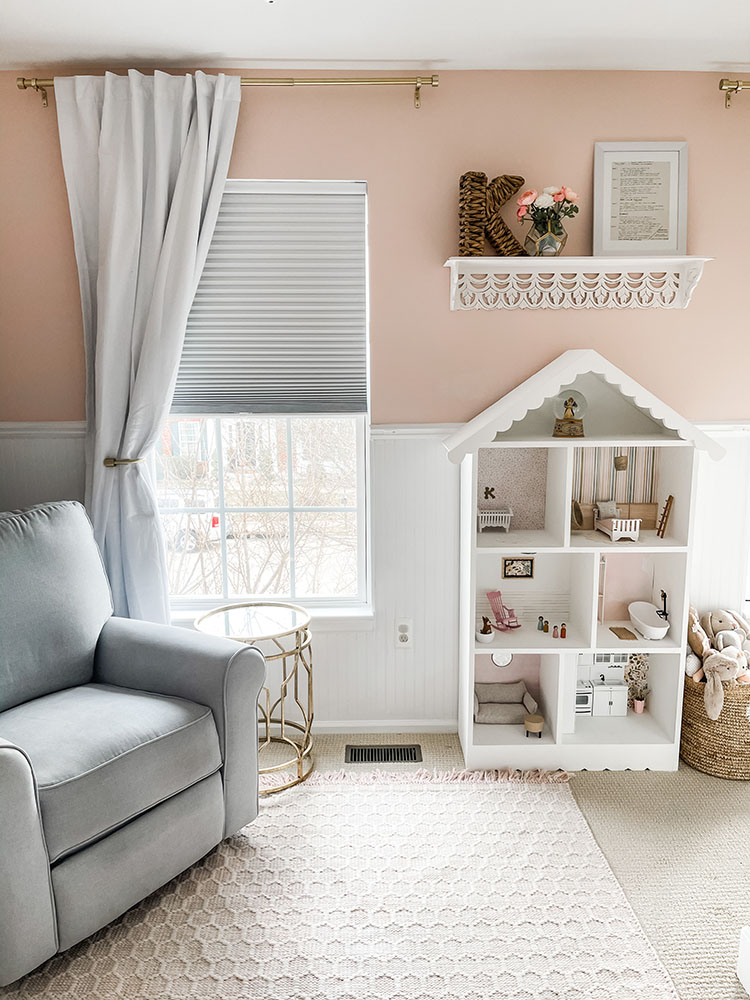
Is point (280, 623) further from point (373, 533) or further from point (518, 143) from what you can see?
point (518, 143)

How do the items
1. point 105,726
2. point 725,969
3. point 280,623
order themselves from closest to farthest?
point 725,969
point 105,726
point 280,623

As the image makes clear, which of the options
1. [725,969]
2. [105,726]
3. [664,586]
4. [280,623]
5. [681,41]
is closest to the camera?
[725,969]

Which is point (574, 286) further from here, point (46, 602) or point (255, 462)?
point (46, 602)

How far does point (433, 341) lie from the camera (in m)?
2.71

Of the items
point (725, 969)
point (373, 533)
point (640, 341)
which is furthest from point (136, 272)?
point (725, 969)

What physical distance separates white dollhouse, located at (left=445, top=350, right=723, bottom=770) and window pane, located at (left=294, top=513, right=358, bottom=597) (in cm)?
46

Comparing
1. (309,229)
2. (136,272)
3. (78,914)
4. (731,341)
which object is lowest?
(78,914)

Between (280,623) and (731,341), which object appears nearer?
(280,623)

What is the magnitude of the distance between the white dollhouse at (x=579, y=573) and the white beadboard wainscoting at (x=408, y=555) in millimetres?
120

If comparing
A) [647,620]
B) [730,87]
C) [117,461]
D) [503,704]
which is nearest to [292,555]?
[117,461]

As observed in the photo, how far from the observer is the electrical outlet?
2865 millimetres

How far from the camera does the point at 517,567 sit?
2.79 metres

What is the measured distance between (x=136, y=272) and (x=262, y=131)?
64cm

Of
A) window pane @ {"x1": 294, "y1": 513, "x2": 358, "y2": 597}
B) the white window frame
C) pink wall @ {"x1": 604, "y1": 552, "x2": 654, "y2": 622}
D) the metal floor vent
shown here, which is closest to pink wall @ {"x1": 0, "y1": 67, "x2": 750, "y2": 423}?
the white window frame
